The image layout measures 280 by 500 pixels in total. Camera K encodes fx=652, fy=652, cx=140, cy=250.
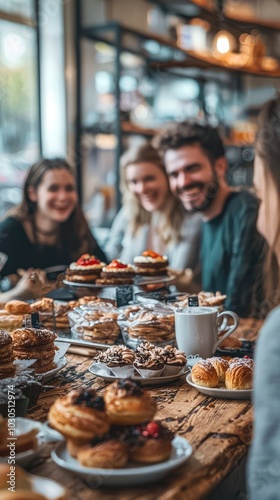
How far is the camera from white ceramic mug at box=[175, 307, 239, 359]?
5.68ft

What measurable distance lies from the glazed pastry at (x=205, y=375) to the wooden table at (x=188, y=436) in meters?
0.03

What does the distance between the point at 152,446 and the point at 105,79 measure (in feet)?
14.8

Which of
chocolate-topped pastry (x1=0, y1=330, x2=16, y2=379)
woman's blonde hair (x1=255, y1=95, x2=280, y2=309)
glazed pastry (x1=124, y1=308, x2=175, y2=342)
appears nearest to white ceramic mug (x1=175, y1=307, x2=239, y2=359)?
glazed pastry (x1=124, y1=308, x2=175, y2=342)

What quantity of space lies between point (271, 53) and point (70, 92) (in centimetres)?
310

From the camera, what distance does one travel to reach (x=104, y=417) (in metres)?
1.13

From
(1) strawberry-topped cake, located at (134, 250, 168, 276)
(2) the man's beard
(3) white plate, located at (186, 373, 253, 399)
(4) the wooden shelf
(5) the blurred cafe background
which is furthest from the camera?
(4) the wooden shelf

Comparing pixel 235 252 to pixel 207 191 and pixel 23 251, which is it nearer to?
pixel 207 191

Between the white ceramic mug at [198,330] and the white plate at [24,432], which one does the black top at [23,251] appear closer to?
the white ceramic mug at [198,330]

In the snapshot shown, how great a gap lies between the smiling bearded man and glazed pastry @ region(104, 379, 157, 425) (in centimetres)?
170

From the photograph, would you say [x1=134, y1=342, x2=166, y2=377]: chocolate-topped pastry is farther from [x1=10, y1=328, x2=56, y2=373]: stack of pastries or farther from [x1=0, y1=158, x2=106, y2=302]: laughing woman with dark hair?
Result: [x1=0, y1=158, x2=106, y2=302]: laughing woman with dark hair

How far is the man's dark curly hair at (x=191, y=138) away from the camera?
3494 millimetres

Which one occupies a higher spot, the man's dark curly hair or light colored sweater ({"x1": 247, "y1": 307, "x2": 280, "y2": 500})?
the man's dark curly hair

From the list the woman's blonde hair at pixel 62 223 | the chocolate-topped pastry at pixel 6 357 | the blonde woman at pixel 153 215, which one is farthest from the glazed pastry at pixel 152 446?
the blonde woman at pixel 153 215

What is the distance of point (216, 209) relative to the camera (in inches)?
131
